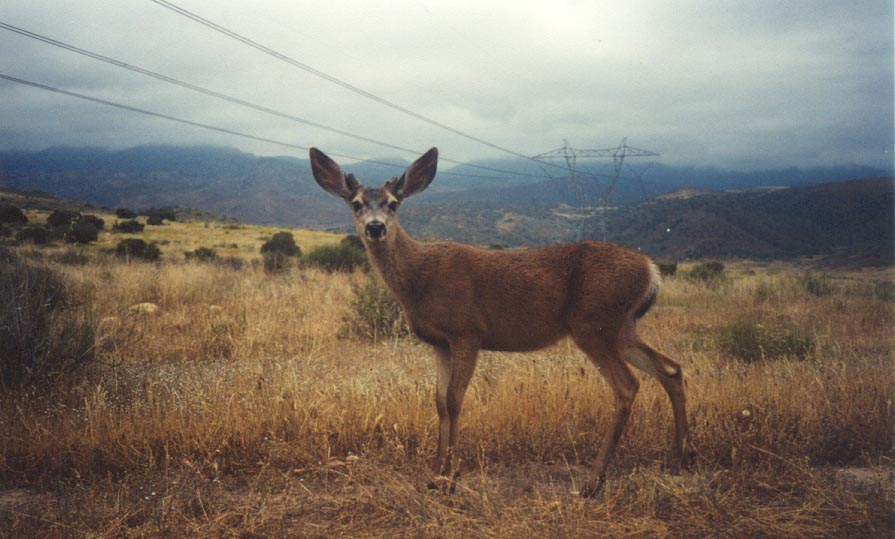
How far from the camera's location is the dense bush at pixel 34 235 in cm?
3140

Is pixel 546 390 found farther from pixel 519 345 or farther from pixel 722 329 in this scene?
pixel 722 329

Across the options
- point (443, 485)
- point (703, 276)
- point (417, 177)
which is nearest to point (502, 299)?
point (417, 177)

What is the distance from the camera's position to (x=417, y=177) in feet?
16.1

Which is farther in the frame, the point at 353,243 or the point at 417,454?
the point at 353,243

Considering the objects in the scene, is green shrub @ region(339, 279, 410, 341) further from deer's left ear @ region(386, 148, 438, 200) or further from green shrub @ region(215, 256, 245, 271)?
green shrub @ region(215, 256, 245, 271)

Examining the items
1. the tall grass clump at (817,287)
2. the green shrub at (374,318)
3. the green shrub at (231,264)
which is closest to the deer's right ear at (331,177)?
the green shrub at (374,318)

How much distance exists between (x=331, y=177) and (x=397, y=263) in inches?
38.8

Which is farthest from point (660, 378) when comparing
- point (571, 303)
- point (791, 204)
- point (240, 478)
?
point (791, 204)

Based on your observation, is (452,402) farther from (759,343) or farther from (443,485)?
(759,343)

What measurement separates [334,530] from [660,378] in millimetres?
2939

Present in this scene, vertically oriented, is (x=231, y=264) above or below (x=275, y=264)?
below

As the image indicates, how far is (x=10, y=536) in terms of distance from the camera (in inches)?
144

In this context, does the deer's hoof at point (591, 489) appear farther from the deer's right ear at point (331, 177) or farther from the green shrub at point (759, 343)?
the green shrub at point (759, 343)

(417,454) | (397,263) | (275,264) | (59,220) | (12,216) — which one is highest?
(397,263)
